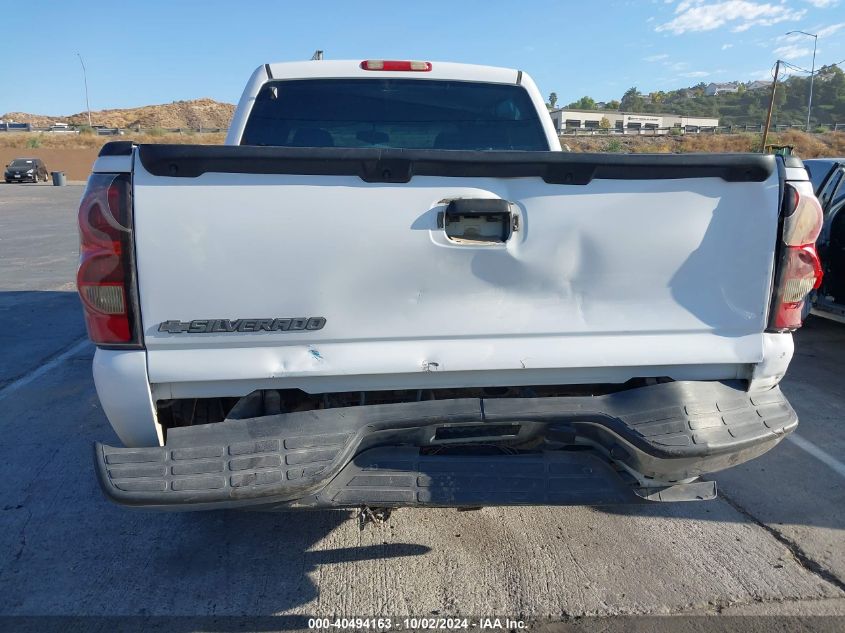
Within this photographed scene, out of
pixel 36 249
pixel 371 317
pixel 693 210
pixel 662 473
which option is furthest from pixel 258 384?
pixel 36 249

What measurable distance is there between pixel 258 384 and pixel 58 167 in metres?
56.0

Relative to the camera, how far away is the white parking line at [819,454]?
Answer: 13.4 feet

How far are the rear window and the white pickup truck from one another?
1.79 meters

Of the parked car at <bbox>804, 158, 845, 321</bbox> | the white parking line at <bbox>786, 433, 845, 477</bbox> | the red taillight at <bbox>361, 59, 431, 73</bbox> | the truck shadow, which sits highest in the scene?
the red taillight at <bbox>361, 59, 431, 73</bbox>

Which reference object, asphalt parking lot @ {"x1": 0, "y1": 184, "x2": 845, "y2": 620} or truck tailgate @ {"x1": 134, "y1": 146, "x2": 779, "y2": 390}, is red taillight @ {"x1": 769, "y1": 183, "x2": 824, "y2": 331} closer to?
truck tailgate @ {"x1": 134, "y1": 146, "x2": 779, "y2": 390}

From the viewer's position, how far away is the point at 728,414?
8.16ft

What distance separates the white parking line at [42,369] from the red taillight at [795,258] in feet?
17.9

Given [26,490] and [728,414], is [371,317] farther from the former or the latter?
[26,490]

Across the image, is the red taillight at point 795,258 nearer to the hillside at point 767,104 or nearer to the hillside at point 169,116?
the hillside at point 767,104

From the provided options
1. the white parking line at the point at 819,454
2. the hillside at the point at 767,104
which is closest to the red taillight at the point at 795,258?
the white parking line at the point at 819,454

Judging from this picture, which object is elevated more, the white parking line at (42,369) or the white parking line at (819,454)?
the white parking line at (42,369)

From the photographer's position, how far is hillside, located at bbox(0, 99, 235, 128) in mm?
95062

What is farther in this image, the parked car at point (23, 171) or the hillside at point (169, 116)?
the hillside at point (169, 116)

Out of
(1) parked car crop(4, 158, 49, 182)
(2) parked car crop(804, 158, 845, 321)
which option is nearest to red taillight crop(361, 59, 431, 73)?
(2) parked car crop(804, 158, 845, 321)
